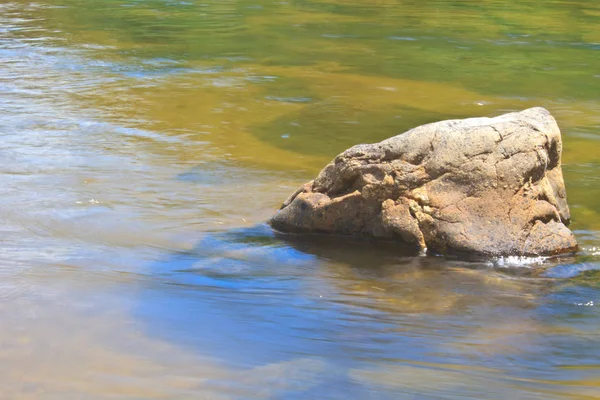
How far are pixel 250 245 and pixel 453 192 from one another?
4.06ft

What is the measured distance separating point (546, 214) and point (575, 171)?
6.40ft

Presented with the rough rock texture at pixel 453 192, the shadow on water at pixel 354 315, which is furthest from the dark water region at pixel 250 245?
the rough rock texture at pixel 453 192

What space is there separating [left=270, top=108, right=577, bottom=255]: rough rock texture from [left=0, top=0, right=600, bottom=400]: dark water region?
0.15m

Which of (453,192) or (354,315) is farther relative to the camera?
(453,192)

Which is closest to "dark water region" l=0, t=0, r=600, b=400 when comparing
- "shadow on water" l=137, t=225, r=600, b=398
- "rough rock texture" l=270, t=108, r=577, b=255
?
"shadow on water" l=137, t=225, r=600, b=398

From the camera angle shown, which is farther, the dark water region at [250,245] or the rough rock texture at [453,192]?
the rough rock texture at [453,192]

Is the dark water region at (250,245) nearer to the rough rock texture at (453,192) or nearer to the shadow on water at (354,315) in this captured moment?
the shadow on water at (354,315)

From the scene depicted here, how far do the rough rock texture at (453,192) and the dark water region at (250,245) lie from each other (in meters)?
0.15

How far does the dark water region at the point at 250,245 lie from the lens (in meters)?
3.67

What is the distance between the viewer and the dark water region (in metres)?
3.67

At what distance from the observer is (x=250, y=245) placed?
210 inches

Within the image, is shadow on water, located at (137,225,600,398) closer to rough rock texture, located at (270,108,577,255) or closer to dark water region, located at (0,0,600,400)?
dark water region, located at (0,0,600,400)

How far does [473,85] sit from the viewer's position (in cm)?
1020

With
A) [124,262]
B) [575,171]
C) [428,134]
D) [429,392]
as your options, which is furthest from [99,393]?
[575,171]
